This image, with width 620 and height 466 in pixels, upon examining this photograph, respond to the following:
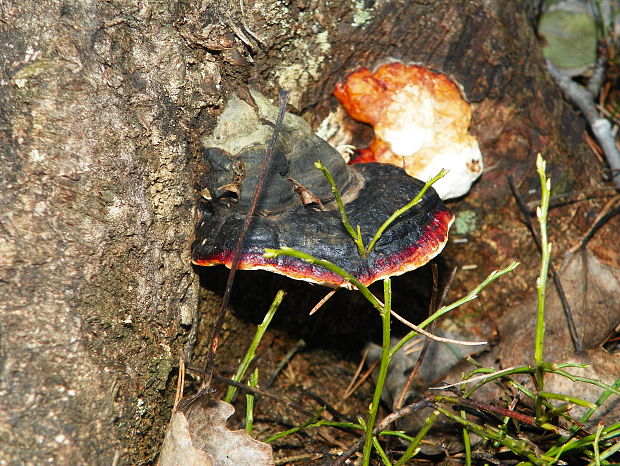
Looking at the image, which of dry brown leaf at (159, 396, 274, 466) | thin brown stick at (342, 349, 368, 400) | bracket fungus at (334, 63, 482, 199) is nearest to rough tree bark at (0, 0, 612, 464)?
dry brown leaf at (159, 396, 274, 466)

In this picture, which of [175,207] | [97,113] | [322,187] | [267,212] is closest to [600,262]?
[322,187]

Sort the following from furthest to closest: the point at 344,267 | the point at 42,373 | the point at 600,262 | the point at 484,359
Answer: the point at 600,262 < the point at 484,359 < the point at 344,267 < the point at 42,373

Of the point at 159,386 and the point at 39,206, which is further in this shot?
the point at 159,386

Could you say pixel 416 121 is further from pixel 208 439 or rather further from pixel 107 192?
pixel 208 439

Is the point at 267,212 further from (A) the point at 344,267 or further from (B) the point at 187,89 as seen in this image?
(B) the point at 187,89

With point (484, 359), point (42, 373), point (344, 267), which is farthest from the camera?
point (484, 359)

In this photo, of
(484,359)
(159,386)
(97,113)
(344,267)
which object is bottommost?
(484,359)

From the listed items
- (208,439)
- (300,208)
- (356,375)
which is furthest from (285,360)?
(300,208)
